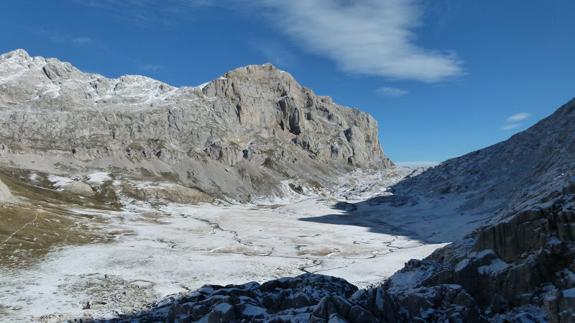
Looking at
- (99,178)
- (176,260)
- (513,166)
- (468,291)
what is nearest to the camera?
(468,291)

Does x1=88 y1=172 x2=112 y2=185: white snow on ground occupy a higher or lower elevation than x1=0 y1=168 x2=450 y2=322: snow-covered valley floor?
higher

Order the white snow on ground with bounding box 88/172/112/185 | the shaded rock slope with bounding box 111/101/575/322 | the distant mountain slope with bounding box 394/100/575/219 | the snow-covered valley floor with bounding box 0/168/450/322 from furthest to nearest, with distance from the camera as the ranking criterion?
the white snow on ground with bounding box 88/172/112/185 → the distant mountain slope with bounding box 394/100/575/219 → the snow-covered valley floor with bounding box 0/168/450/322 → the shaded rock slope with bounding box 111/101/575/322

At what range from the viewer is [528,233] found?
1054 inches

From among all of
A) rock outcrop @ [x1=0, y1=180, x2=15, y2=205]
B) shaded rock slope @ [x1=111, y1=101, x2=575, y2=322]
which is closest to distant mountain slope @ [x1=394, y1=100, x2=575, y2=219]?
shaded rock slope @ [x1=111, y1=101, x2=575, y2=322]

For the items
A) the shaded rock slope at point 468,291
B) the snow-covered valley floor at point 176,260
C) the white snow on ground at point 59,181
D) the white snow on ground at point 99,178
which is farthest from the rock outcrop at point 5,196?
the shaded rock slope at point 468,291

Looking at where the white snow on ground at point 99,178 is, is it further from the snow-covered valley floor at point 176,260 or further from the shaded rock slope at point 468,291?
the shaded rock slope at point 468,291

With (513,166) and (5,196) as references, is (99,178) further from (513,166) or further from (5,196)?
(513,166)

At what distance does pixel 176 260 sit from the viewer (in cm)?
6869

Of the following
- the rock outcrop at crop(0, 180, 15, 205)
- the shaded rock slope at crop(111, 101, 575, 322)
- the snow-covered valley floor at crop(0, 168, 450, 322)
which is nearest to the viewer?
the shaded rock slope at crop(111, 101, 575, 322)

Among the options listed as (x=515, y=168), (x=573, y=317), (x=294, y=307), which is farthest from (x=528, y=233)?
(x=515, y=168)

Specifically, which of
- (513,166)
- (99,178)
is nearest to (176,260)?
(99,178)

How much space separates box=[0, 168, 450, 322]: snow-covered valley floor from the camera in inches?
1802

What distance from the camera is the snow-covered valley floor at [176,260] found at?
4578cm

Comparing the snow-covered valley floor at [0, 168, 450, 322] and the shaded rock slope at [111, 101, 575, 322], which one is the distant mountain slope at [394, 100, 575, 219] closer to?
the snow-covered valley floor at [0, 168, 450, 322]
